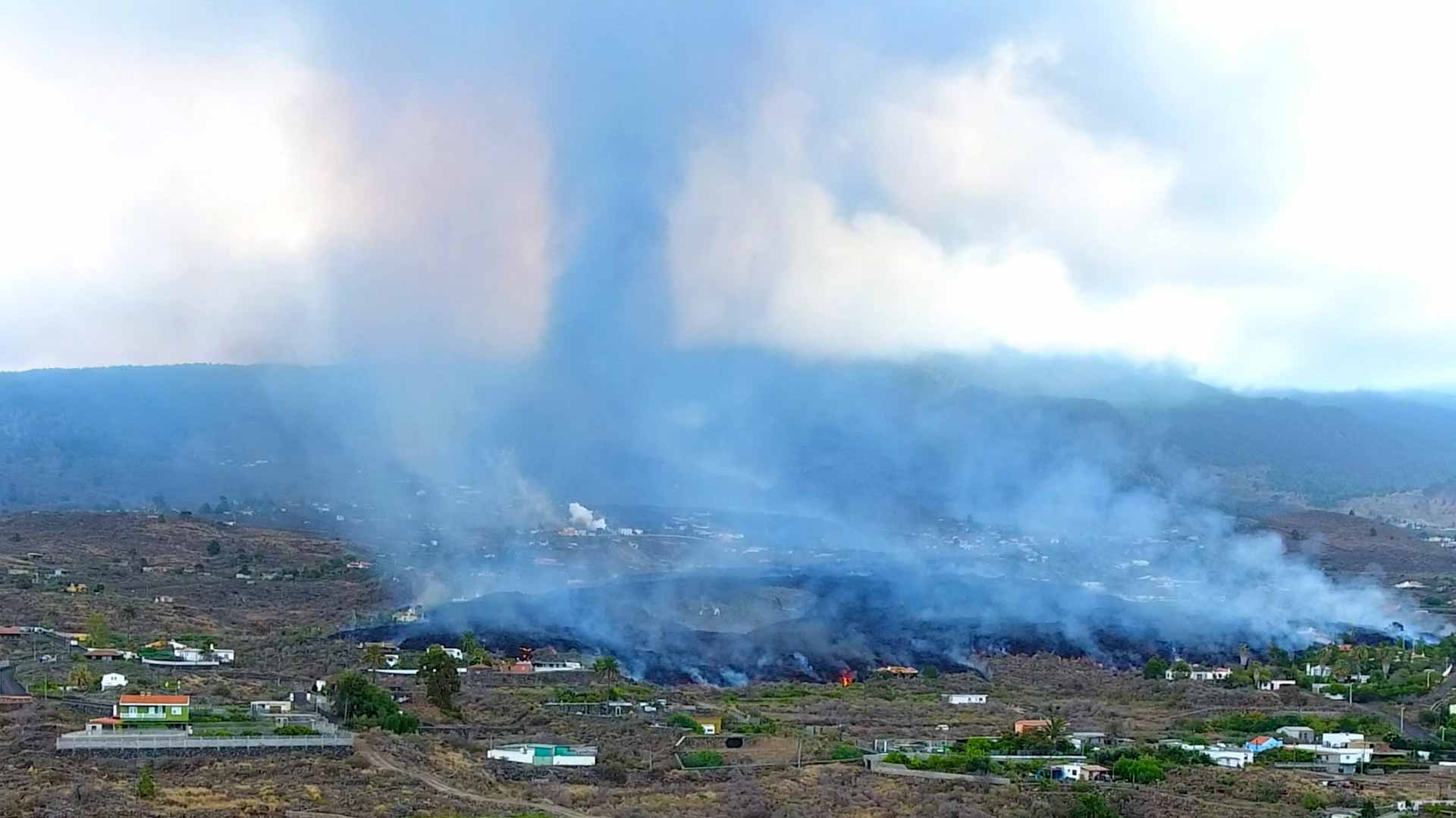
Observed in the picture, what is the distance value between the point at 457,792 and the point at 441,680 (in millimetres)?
19073

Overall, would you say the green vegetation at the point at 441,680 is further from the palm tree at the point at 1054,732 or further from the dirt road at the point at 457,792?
the palm tree at the point at 1054,732

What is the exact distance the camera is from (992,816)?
48062mm

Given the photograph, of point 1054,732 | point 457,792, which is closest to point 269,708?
point 457,792

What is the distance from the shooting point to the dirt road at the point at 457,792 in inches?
1886

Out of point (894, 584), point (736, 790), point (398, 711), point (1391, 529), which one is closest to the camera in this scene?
point (736, 790)

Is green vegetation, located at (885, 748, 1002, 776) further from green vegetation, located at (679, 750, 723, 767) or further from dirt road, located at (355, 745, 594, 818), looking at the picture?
dirt road, located at (355, 745, 594, 818)

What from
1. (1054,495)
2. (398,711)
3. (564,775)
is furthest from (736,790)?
(1054,495)

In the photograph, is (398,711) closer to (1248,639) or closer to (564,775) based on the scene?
(564,775)

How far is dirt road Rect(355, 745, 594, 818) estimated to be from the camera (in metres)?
47.9

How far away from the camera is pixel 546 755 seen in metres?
57.0

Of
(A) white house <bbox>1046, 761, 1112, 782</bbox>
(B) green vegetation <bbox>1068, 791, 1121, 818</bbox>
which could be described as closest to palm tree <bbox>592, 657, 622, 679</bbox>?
(A) white house <bbox>1046, 761, 1112, 782</bbox>

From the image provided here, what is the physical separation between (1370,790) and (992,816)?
1544 centimetres

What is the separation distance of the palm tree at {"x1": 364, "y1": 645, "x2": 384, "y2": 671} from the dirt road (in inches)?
Answer: 1005

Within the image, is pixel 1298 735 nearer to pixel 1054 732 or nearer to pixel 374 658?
pixel 1054 732
